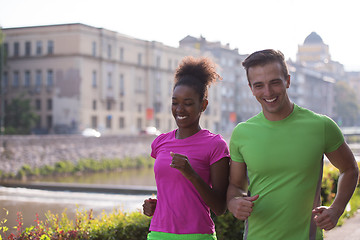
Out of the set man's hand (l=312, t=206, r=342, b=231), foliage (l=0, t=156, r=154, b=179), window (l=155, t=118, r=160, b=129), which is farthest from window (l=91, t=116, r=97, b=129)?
man's hand (l=312, t=206, r=342, b=231)

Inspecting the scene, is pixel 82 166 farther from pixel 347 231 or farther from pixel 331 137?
pixel 331 137

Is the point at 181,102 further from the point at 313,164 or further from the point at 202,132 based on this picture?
the point at 313,164

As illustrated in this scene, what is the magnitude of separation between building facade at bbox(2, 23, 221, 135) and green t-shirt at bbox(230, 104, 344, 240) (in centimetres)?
4768

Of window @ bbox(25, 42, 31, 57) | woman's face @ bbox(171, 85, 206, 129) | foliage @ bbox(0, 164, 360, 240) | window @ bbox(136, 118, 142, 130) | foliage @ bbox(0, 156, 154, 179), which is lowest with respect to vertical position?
foliage @ bbox(0, 156, 154, 179)

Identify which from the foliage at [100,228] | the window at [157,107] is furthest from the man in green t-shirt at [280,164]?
the window at [157,107]

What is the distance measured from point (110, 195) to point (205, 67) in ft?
42.9

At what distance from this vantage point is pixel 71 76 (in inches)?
2021

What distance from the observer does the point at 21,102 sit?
4509cm

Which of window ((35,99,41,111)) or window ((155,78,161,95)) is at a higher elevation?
window ((155,78,161,95))

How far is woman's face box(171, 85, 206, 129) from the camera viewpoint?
3.20 metres

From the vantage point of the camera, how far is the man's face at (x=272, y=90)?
2912mm

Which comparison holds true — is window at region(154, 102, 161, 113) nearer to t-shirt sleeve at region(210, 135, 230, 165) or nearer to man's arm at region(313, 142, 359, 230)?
t-shirt sleeve at region(210, 135, 230, 165)

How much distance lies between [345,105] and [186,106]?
12378 cm

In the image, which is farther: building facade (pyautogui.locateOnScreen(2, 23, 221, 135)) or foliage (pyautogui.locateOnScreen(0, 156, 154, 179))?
building facade (pyautogui.locateOnScreen(2, 23, 221, 135))
